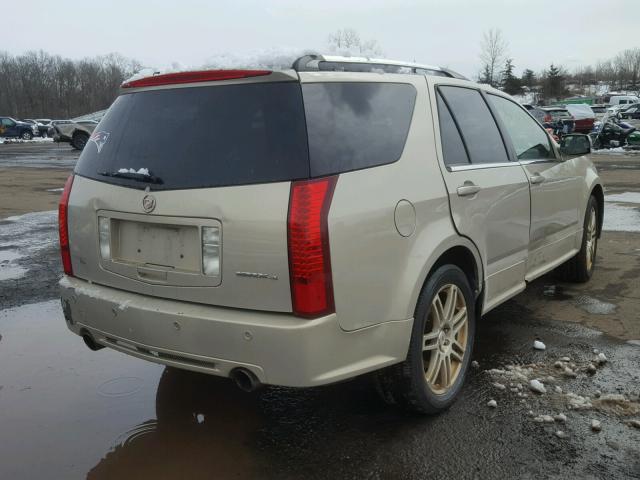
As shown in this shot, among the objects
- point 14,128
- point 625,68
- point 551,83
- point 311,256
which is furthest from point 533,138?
point 625,68

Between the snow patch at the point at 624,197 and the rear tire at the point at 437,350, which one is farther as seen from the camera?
the snow patch at the point at 624,197

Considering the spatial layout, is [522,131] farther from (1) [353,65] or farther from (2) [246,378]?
(2) [246,378]

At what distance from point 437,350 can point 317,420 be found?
756mm

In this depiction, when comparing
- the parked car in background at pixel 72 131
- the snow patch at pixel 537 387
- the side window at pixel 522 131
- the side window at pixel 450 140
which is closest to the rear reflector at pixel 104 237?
the side window at pixel 450 140

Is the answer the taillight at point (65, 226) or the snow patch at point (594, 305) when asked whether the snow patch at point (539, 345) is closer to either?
the snow patch at point (594, 305)

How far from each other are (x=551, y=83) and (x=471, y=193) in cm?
8460

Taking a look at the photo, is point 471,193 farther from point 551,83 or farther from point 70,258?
point 551,83

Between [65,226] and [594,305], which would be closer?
[65,226]

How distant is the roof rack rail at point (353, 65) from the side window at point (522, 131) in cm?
98

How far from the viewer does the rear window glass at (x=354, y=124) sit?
265cm

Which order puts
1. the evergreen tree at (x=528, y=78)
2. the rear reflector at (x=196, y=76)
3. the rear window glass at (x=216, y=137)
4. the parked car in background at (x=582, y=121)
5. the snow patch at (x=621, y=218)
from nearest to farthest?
the rear window glass at (x=216, y=137) < the rear reflector at (x=196, y=76) < the snow patch at (x=621, y=218) < the parked car in background at (x=582, y=121) < the evergreen tree at (x=528, y=78)

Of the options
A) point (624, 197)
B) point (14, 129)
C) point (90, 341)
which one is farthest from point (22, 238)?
point (14, 129)

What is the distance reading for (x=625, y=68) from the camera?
380ft

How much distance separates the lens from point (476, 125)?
3.89 metres
